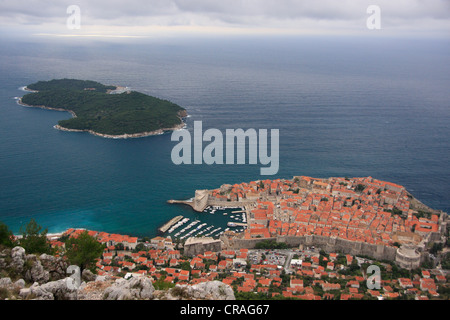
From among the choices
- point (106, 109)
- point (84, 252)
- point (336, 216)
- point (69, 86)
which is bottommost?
point (336, 216)

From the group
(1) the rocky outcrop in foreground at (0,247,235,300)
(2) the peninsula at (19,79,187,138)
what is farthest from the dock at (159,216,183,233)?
(2) the peninsula at (19,79,187,138)

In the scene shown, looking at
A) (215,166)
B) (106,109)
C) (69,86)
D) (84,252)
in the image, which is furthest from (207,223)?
(69,86)

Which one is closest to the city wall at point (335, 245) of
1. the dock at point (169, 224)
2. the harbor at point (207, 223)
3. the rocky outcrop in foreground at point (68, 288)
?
the harbor at point (207, 223)

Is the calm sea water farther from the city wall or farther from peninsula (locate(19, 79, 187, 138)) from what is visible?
the city wall

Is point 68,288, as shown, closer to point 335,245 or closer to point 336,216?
point 335,245

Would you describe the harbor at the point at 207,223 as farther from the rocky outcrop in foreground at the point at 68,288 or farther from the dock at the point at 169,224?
the rocky outcrop in foreground at the point at 68,288
